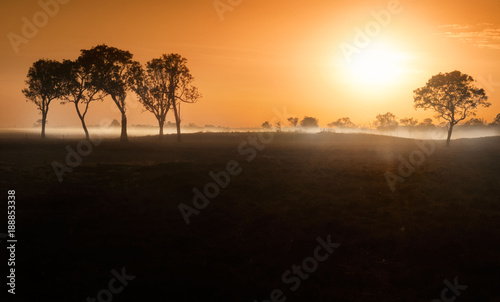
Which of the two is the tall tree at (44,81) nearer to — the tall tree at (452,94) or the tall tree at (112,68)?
the tall tree at (112,68)

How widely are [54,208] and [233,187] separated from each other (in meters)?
12.9

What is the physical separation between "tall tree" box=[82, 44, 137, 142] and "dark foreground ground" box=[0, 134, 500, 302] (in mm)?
40587

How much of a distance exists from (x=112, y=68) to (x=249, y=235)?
63873 mm

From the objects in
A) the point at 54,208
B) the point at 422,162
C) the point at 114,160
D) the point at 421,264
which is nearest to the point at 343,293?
the point at 421,264

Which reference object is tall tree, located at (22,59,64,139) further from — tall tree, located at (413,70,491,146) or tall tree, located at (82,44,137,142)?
tall tree, located at (413,70,491,146)

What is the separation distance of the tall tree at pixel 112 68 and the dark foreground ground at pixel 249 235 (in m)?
40.6

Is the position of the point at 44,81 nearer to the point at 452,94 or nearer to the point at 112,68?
the point at 112,68

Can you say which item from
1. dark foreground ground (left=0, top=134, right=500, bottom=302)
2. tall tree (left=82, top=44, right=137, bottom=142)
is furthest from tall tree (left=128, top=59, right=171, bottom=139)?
dark foreground ground (left=0, top=134, right=500, bottom=302)

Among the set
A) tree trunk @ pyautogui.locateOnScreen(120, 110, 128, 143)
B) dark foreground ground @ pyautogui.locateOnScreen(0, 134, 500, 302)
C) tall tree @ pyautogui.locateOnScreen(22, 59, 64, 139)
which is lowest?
dark foreground ground @ pyautogui.locateOnScreen(0, 134, 500, 302)

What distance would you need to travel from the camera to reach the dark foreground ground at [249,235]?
1450 cm

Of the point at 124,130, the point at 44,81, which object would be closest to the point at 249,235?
the point at 124,130

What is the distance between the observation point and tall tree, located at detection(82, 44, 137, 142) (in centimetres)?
7219

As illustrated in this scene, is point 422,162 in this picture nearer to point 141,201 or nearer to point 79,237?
point 141,201

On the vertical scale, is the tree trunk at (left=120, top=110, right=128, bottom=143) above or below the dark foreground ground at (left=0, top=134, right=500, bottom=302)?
above
